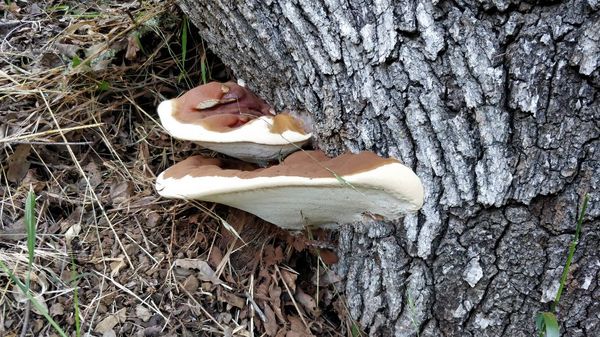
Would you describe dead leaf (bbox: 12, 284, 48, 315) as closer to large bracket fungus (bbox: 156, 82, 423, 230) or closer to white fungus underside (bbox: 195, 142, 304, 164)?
large bracket fungus (bbox: 156, 82, 423, 230)

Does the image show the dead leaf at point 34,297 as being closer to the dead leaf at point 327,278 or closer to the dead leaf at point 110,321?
the dead leaf at point 110,321

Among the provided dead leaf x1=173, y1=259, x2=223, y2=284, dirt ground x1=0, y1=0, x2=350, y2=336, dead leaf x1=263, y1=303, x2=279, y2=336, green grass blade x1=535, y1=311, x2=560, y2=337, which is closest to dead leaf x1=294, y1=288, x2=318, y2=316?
dirt ground x1=0, y1=0, x2=350, y2=336

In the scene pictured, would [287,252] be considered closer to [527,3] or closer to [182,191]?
[182,191]

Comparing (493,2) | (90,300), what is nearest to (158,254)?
(90,300)

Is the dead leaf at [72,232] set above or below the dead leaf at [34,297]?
above

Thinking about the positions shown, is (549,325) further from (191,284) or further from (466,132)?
(191,284)

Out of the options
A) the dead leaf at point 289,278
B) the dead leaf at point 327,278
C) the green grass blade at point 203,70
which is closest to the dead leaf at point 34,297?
the dead leaf at point 289,278
